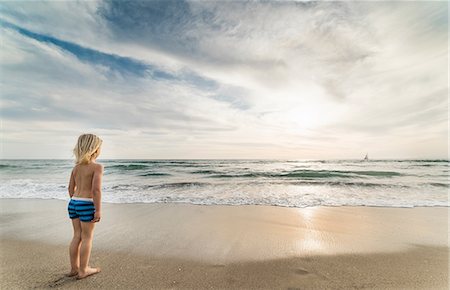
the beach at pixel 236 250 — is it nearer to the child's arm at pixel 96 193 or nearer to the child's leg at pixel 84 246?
Answer: the child's leg at pixel 84 246

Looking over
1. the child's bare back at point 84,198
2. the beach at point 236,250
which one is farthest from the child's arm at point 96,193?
the beach at point 236,250

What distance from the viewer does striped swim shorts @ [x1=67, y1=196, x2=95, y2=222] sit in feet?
9.52

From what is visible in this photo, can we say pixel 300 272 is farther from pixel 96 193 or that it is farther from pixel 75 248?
pixel 75 248

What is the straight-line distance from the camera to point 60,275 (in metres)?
3.05

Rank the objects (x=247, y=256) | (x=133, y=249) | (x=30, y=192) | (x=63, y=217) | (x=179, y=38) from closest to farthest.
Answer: (x=247, y=256), (x=133, y=249), (x=63, y=217), (x=179, y=38), (x=30, y=192)

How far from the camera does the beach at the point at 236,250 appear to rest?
2953 mm

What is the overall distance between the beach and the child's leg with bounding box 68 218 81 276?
0.13 meters

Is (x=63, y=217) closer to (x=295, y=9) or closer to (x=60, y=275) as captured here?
(x=60, y=275)

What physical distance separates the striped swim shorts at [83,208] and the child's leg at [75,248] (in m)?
0.11

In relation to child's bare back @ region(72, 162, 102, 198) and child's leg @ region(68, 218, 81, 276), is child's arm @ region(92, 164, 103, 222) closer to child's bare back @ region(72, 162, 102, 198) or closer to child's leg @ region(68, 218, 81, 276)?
child's bare back @ region(72, 162, 102, 198)

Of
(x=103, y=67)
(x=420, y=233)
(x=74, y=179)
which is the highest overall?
(x=103, y=67)

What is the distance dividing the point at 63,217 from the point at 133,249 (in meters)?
3.47

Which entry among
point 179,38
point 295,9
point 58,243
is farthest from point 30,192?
point 295,9

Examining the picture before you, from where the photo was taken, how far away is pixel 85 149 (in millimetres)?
2939
